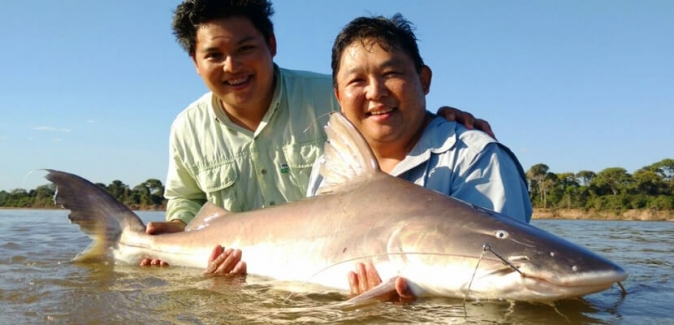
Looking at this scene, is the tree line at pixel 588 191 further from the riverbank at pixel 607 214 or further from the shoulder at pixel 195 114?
the shoulder at pixel 195 114

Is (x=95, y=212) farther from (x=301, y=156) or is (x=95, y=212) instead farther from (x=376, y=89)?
(x=376, y=89)

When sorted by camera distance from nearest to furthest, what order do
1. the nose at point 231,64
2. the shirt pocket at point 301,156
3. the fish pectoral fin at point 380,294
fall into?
the fish pectoral fin at point 380,294
the nose at point 231,64
the shirt pocket at point 301,156

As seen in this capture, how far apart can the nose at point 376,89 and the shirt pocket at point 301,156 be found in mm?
1566

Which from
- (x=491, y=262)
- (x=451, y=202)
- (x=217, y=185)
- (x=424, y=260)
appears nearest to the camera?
(x=491, y=262)

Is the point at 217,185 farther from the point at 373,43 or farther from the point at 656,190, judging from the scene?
the point at 656,190

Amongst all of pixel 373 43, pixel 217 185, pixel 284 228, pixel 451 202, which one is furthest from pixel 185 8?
pixel 451 202

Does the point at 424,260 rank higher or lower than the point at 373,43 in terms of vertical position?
lower

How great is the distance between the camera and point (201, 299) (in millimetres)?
2672

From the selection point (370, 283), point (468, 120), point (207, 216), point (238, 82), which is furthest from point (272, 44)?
point (370, 283)

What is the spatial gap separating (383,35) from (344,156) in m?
0.73

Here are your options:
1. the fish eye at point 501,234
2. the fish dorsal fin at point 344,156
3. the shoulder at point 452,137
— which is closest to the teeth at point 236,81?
the fish dorsal fin at point 344,156

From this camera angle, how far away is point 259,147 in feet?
15.5

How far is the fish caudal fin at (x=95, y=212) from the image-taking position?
413 cm

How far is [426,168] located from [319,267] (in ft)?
2.64
